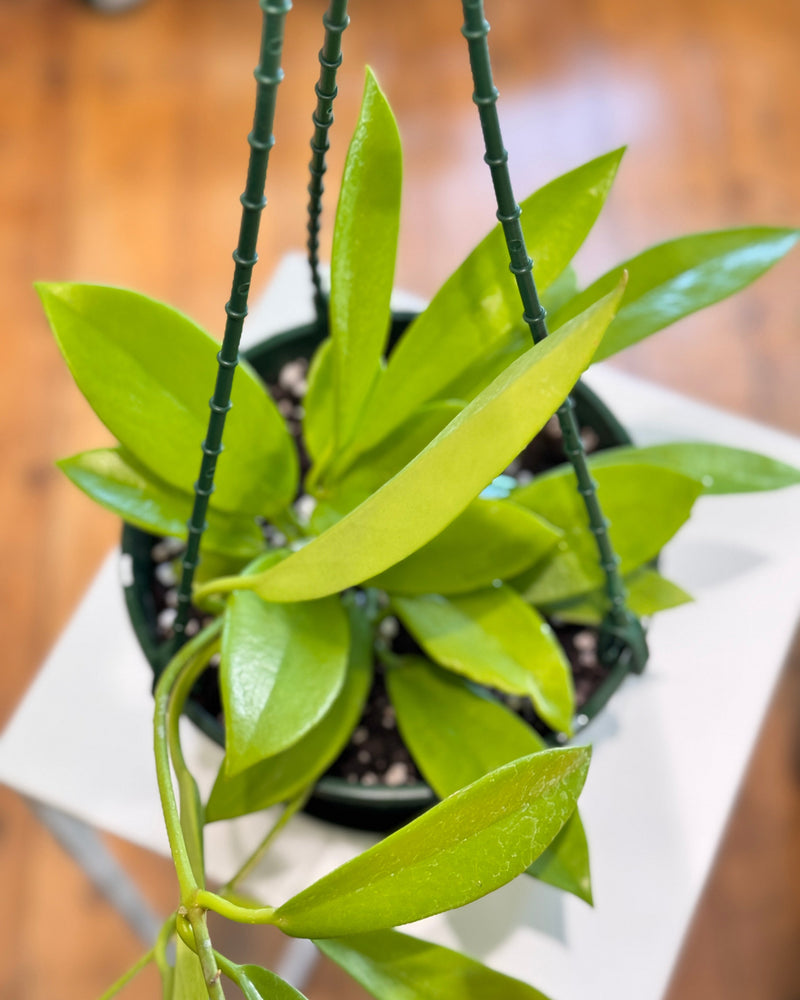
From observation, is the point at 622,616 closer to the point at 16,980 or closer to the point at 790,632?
the point at 790,632

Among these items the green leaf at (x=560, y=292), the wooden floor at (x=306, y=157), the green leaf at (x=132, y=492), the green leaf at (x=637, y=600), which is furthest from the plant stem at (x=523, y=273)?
Answer: the wooden floor at (x=306, y=157)

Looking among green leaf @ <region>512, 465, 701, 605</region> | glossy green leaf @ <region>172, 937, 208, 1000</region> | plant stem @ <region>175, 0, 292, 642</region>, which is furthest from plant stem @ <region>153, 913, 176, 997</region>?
green leaf @ <region>512, 465, 701, 605</region>

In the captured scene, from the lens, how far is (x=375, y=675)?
73 cm

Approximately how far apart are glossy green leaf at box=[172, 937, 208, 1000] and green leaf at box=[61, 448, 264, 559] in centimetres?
24

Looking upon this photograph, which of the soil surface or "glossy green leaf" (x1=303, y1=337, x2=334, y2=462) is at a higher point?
"glossy green leaf" (x1=303, y1=337, x2=334, y2=462)

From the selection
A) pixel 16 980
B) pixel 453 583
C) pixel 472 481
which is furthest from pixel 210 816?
pixel 16 980

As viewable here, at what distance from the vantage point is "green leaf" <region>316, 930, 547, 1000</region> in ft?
1.58

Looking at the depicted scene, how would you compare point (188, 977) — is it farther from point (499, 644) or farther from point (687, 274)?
point (687, 274)

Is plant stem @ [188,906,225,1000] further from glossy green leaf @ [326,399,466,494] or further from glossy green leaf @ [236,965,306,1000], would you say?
glossy green leaf @ [326,399,466,494]

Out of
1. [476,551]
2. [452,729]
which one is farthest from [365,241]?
[452,729]

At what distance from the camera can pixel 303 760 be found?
575 mm

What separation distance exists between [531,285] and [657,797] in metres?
0.43

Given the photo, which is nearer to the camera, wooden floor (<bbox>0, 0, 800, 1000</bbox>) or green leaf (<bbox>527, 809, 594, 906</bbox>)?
green leaf (<bbox>527, 809, 594, 906</bbox>)

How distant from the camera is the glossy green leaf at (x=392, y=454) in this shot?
1.82 ft
